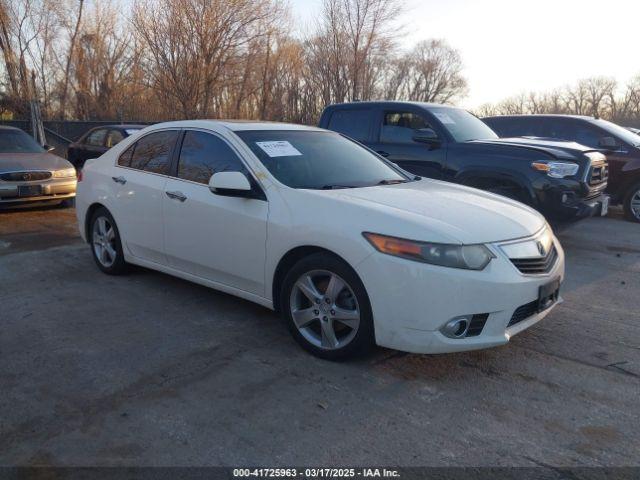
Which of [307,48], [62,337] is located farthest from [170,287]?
[307,48]

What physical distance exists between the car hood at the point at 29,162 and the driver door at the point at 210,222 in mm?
5478

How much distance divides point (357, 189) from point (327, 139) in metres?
1.00

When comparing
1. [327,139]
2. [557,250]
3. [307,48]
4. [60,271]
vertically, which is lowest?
[60,271]

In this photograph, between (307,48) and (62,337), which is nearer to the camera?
(62,337)

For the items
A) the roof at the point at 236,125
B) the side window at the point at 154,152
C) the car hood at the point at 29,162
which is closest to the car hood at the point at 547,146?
the roof at the point at 236,125

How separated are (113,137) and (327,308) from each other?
976cm

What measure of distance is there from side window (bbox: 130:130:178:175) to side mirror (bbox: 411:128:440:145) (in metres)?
3.50

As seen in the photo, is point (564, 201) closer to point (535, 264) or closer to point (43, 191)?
point (535, 264)

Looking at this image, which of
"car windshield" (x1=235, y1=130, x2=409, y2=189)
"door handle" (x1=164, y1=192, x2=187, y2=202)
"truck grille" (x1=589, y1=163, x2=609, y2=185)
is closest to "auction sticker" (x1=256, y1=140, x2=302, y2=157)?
"car windshield" (x1=235, y1=130, x2=409, y2=189)

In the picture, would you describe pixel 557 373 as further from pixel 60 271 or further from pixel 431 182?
pixel 60 271

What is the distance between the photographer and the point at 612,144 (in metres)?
9.26

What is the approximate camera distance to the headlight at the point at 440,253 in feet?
10.5

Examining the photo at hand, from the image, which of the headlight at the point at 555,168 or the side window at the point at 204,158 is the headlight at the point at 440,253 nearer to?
the side window at the point at 204,158

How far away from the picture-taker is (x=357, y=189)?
4.04 meters
